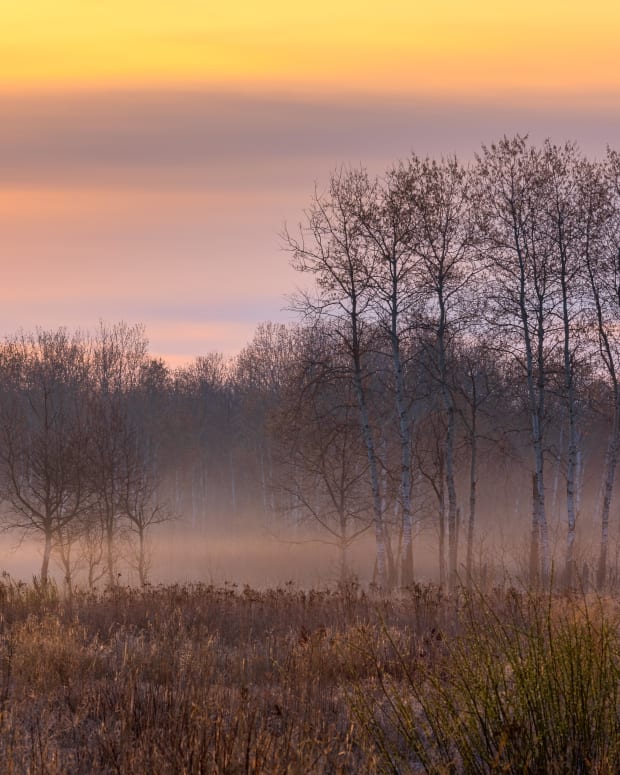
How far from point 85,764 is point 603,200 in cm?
2336

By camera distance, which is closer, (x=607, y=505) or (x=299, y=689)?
(x=299, y=689)

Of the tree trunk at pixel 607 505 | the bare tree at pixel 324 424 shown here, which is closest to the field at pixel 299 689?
the bare tree at pixel 324 424

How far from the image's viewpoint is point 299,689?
24.9 feet

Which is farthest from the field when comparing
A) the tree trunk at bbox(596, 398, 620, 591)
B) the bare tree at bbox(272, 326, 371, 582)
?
the tree trunk at bbox(596, 398, 620, 591)

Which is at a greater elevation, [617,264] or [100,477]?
[617,264]

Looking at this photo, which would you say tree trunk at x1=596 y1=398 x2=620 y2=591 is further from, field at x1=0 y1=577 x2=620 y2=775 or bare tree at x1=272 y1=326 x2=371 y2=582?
field at x1=0 y1=577 x2=620 y2=775

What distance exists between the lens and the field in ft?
15.3

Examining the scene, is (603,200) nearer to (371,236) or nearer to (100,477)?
(371,236)

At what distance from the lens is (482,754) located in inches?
179

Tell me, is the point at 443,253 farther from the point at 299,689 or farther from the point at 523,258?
the point at 299,689

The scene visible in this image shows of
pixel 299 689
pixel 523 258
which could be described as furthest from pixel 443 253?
pixel 299 689

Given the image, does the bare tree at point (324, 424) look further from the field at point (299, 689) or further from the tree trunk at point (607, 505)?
the field at point (299, 689)

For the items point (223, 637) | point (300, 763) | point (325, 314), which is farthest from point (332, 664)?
point (325, 314)

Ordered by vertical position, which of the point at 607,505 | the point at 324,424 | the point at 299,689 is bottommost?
the point at 607,505
